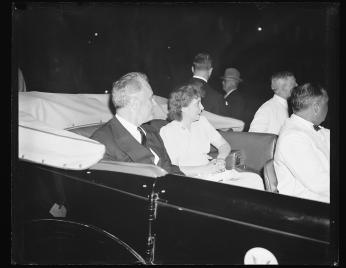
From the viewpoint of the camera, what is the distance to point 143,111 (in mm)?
2371

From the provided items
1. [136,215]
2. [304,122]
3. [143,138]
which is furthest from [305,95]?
[136,215]

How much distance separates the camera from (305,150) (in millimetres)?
2094

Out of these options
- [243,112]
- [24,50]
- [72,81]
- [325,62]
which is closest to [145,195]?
[24,50]

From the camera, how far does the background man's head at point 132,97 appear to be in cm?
234

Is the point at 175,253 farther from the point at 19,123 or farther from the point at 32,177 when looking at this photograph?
the point at 19,123

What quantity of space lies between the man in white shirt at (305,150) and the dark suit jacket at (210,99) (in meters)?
1.54

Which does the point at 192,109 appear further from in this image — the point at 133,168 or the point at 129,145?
the point at 133,168

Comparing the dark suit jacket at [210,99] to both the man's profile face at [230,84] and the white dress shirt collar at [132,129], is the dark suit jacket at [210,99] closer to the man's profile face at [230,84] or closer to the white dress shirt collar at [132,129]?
the man's profile face at [230,84]

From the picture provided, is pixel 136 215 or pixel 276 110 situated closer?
pixel 136 215

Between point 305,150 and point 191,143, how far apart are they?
1129 mm

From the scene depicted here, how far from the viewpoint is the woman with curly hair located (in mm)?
2746

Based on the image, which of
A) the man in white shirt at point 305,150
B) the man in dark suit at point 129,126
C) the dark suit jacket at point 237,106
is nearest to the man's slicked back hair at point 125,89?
the man in dark suit at point 129,126

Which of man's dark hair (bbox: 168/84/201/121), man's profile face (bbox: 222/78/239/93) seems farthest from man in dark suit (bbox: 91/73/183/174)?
man's profile face (bbox: 222/78/239/93)

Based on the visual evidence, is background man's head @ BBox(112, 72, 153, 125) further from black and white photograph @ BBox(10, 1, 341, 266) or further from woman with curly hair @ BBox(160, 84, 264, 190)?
woman with curly hair @ BBox(160, 84, 264, 190)
